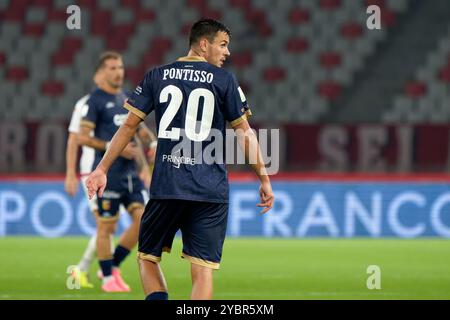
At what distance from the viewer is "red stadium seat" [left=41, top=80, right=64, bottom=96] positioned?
2075 centimetres

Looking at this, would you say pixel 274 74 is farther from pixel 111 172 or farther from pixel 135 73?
pixel 111 172

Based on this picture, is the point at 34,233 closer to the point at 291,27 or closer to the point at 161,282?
the point at 291,27

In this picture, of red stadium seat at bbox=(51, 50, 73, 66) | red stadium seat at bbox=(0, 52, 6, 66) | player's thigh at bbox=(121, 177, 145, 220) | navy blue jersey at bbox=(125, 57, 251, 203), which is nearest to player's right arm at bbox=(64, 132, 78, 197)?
player's thigh at bbox=(121, 177, 145, 220)

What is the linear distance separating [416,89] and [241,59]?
11.0 feet

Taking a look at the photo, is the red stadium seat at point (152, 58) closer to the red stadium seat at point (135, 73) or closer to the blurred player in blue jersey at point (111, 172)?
the red stadium seat at point (135, 73)

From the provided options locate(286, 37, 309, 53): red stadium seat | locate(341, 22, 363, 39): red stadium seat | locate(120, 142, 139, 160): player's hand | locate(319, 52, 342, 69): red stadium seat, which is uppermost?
locate(341, 22, 363, 39): red stadium seat

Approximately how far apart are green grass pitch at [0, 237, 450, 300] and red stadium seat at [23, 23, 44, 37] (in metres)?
7.02

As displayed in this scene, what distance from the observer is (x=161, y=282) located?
6926mm

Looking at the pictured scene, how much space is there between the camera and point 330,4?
69.4 ft

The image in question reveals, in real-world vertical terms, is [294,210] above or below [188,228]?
below

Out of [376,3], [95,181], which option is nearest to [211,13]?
[376,3]

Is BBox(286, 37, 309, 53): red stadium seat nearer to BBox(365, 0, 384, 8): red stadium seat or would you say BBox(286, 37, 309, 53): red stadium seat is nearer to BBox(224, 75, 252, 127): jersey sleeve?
BBox(365, 0, 384, 8): red stadium seat

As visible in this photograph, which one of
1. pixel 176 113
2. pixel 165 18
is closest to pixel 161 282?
pixel 176 113
